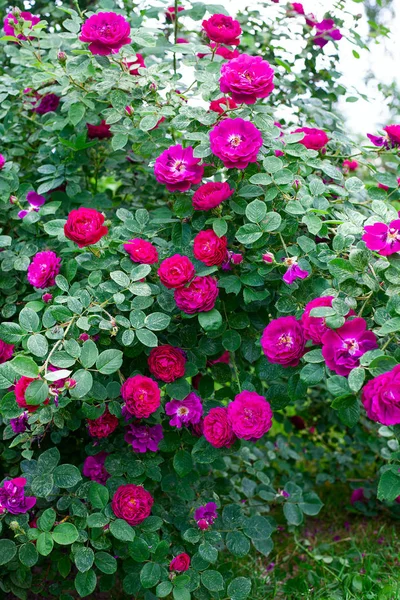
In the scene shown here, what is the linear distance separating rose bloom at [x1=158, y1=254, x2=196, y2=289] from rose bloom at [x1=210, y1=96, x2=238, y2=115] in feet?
1.32

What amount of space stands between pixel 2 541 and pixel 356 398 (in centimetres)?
89

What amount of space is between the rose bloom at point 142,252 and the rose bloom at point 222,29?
1.96 feet

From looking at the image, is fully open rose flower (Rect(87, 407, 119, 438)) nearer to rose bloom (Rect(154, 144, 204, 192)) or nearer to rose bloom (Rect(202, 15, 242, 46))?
rose bloom (Rect(154, 144, 204, 192))

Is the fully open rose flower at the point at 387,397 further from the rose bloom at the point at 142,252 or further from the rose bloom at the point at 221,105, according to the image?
the rose bloom at the point at 221,105

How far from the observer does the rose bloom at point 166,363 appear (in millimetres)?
1557

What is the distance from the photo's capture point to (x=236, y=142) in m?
Result: 1.53

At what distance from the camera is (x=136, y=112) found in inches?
69.5

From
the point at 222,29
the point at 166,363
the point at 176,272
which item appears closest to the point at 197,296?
the point at 176,272

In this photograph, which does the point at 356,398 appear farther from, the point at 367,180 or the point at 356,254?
the point at 367,180

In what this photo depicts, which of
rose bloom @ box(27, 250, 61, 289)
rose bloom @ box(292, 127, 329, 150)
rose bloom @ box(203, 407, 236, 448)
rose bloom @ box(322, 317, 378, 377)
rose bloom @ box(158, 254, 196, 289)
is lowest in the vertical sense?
rose bloom @ box(203, 407, 236, 448)

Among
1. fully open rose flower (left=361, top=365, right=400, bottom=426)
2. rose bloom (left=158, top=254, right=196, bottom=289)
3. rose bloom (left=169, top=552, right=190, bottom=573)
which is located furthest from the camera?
rose bloom (left=169, top=552, right=190, bottom=573)

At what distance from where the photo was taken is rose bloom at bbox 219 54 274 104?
4.89 feet

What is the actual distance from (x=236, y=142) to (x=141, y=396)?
2.06 feet

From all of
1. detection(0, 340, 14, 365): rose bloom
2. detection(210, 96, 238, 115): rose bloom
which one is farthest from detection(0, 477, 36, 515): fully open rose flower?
detection(210, 96, 238, 115): rose bloom
